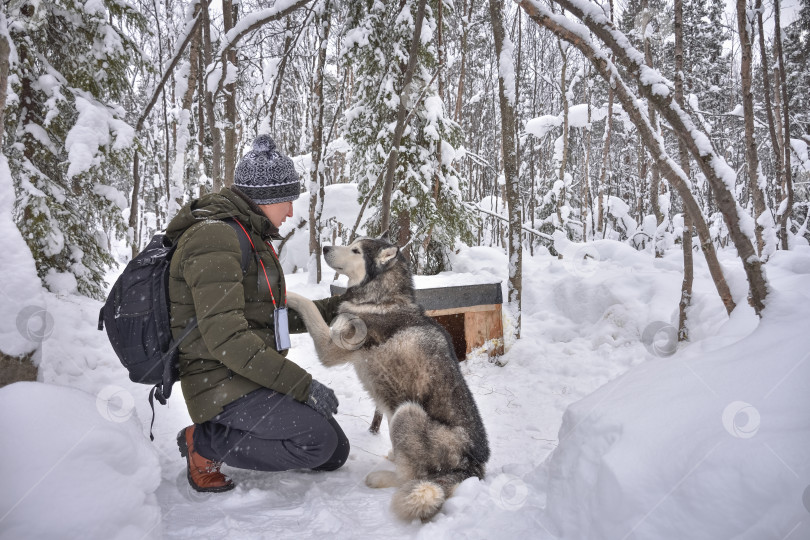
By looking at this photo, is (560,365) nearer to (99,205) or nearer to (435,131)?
(435,131)

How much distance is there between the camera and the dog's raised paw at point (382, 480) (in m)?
2.89

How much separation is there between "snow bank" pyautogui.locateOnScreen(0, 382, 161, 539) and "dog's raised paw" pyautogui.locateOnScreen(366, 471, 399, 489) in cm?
133

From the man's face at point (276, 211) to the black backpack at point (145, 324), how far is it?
712 millimetres

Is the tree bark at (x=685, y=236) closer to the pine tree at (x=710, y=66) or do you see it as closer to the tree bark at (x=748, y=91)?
the tree bark at (x=748, y=91)

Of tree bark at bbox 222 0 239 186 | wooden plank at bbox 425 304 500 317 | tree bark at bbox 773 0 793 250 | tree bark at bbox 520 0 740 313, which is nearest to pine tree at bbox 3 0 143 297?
tree bark at bbox 222 0 239 186

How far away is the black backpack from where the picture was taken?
8.02 ft

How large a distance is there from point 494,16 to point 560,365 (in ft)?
14.3

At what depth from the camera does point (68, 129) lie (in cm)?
573

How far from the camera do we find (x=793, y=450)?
147cm

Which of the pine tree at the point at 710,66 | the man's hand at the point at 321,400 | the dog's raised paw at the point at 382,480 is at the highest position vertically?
the pine tree at the point at 710,66

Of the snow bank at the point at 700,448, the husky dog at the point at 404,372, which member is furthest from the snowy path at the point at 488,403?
the snow bank at the point at 700,448

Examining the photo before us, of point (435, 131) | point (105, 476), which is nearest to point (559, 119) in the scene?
point (435, 131)

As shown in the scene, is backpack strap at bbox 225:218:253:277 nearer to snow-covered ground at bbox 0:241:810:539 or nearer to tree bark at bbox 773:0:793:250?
snow-covered ground at bbox 0:241:810:539

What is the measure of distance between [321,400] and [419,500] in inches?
33.4
